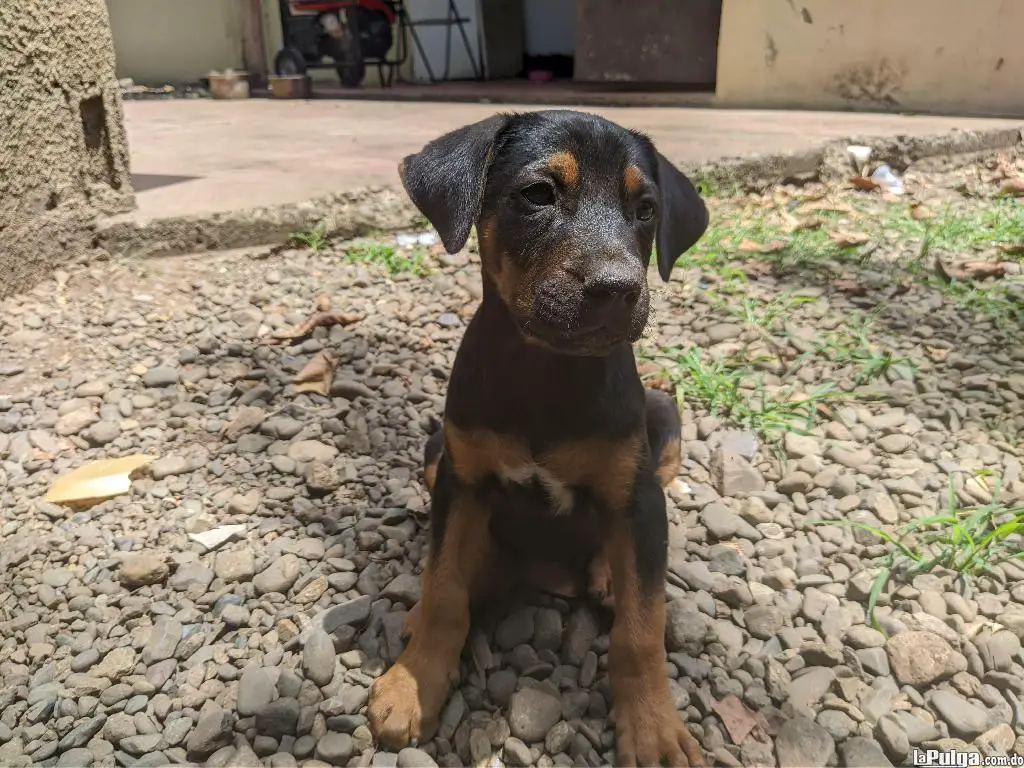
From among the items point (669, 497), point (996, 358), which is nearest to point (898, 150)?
point (996, 358)

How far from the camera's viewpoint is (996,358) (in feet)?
11.8

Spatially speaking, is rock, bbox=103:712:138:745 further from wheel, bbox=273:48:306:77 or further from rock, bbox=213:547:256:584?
wheel, bbox=273:48:306:77

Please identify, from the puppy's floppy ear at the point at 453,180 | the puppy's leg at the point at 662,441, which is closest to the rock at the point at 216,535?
the puppy's leg at the point at 662,441

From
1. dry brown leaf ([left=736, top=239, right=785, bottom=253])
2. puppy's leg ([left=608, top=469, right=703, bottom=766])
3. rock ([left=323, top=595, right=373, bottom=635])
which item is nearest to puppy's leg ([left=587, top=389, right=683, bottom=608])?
puppy's leg ([left=608, top=469, right=703, bottom=766])

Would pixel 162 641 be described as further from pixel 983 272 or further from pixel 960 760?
pixel 983 272

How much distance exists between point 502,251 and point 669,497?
4.28ft

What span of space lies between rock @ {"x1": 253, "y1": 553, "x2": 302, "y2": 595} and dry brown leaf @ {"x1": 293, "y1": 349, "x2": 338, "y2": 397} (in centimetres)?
110

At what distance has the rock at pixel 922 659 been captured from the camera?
2176mm

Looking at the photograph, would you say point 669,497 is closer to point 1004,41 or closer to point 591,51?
point 1004,41

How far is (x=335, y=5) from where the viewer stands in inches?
509

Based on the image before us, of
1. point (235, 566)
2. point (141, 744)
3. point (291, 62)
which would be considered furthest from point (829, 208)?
point (291, 62)

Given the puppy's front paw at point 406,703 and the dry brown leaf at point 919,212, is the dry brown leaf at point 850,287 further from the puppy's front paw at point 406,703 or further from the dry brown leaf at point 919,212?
the puppy's front paw at point 406,703

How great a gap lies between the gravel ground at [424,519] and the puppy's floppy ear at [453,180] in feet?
3.81

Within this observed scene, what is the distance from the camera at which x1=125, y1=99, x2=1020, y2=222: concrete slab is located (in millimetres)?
5297
